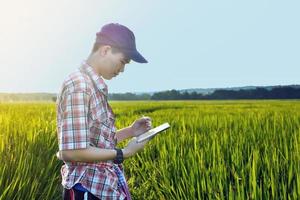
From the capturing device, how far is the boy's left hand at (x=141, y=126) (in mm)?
2359

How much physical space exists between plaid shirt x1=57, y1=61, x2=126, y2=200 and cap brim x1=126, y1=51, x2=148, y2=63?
150mm

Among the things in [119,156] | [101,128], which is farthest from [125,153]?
[101,128]

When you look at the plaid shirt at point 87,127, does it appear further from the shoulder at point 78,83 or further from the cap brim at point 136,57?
the cap brim at point 136,57

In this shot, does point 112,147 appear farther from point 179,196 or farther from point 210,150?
point 210,150

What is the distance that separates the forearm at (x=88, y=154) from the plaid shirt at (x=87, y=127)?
0.07 feet

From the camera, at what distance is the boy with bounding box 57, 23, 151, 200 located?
200cm

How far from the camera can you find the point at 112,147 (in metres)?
2.14

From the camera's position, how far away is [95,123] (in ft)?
6.79

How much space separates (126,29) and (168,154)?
6.44 feet

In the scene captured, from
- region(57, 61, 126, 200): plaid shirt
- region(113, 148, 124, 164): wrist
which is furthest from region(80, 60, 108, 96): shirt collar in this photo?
region(113, 148, 124, 164): wrist

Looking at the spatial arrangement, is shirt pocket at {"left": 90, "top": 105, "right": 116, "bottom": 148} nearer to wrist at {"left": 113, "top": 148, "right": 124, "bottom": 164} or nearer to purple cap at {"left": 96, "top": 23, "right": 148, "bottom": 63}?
wrist at {"left": 113, "top": 148, "right": 124, "bottom": 164}

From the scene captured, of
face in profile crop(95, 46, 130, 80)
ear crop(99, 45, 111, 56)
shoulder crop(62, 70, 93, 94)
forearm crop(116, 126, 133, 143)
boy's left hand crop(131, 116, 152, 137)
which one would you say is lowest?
forearm crop(116, 126, 133, 143)

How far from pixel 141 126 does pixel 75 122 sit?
457 mm

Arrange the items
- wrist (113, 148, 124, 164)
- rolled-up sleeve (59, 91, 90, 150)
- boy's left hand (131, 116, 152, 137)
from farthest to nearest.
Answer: boy's left hand (131, 116, 152, 137) < wrist (113, 148, 124, 164) < rolled-up sleeve (59, 91, 90, 150)
